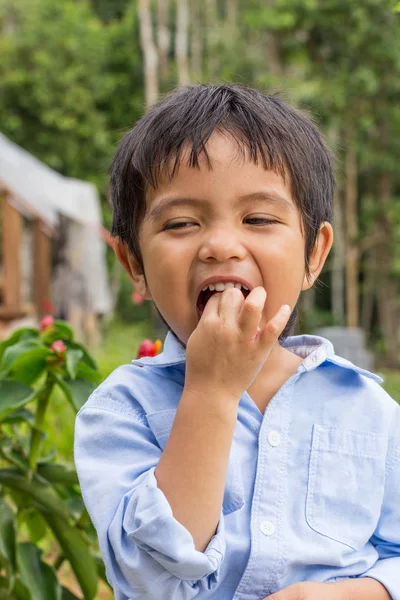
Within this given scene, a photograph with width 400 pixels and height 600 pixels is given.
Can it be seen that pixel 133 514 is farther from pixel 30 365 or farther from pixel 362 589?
pixel 30 365

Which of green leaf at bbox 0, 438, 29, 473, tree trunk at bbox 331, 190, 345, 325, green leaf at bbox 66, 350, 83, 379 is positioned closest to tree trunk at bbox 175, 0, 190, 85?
tree trunk at bbox 331, 190, 345, 325

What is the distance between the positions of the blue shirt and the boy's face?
0.12m

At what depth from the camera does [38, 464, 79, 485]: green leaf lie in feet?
5.65

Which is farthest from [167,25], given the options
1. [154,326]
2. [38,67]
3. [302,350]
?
[302,350]

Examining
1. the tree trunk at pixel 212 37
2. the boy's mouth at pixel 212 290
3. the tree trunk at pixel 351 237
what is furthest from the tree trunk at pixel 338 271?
the boy's mouth at pixel 212 290

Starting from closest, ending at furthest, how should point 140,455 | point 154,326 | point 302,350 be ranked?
point 140,455 → point 302,350 → point 154,326

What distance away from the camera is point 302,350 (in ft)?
4.32

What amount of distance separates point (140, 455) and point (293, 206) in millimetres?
403

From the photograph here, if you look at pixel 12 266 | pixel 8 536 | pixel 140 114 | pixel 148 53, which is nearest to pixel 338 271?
pixel 148 53

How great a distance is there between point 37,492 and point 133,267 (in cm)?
65

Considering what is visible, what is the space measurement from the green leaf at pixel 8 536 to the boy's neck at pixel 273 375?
720 millimetres

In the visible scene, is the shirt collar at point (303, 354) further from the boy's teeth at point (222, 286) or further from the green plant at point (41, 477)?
the green plant at point (41, 477)

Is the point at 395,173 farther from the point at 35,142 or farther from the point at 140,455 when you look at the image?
the point at 140,455

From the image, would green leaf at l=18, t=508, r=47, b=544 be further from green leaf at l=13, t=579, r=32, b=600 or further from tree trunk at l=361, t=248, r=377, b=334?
tree trunk at l=361, t=248, r=377, b=334
